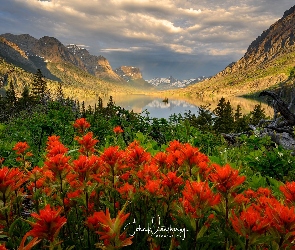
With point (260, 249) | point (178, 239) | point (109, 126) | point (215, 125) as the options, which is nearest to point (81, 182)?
point (178, 239)

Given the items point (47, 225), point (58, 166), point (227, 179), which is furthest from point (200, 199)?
point (58, 166)

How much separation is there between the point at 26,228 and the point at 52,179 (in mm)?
600

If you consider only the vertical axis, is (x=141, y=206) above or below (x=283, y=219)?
below

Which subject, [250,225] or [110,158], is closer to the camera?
[250,225]

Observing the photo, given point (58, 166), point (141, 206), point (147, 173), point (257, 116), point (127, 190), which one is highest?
point (58, 166)

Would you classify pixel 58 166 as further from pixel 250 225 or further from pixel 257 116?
pixel 257 116

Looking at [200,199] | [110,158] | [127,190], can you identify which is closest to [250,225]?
[200,199]

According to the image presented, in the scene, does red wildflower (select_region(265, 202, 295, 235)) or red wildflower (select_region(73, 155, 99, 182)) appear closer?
red wildflower (select_region(265, 202, 295, 235))

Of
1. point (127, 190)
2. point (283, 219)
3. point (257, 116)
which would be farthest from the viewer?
point (257, 116)

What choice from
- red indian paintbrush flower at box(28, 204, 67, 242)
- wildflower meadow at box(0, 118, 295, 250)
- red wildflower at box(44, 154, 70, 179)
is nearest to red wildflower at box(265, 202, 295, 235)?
wildflower meadow at box(0, 118, 295, 250)

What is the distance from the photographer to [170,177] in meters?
2.29

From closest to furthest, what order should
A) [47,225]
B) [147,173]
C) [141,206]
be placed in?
[47,225], [147,173], [141,206]

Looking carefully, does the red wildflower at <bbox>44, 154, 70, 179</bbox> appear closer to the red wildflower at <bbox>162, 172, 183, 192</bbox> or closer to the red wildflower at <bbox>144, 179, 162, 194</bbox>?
Answer: the red wildflower at <bbox>144, 179, 162, 194</bbox>

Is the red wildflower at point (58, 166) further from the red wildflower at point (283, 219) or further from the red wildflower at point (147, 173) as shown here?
the red wildflower at point (283, 219)
